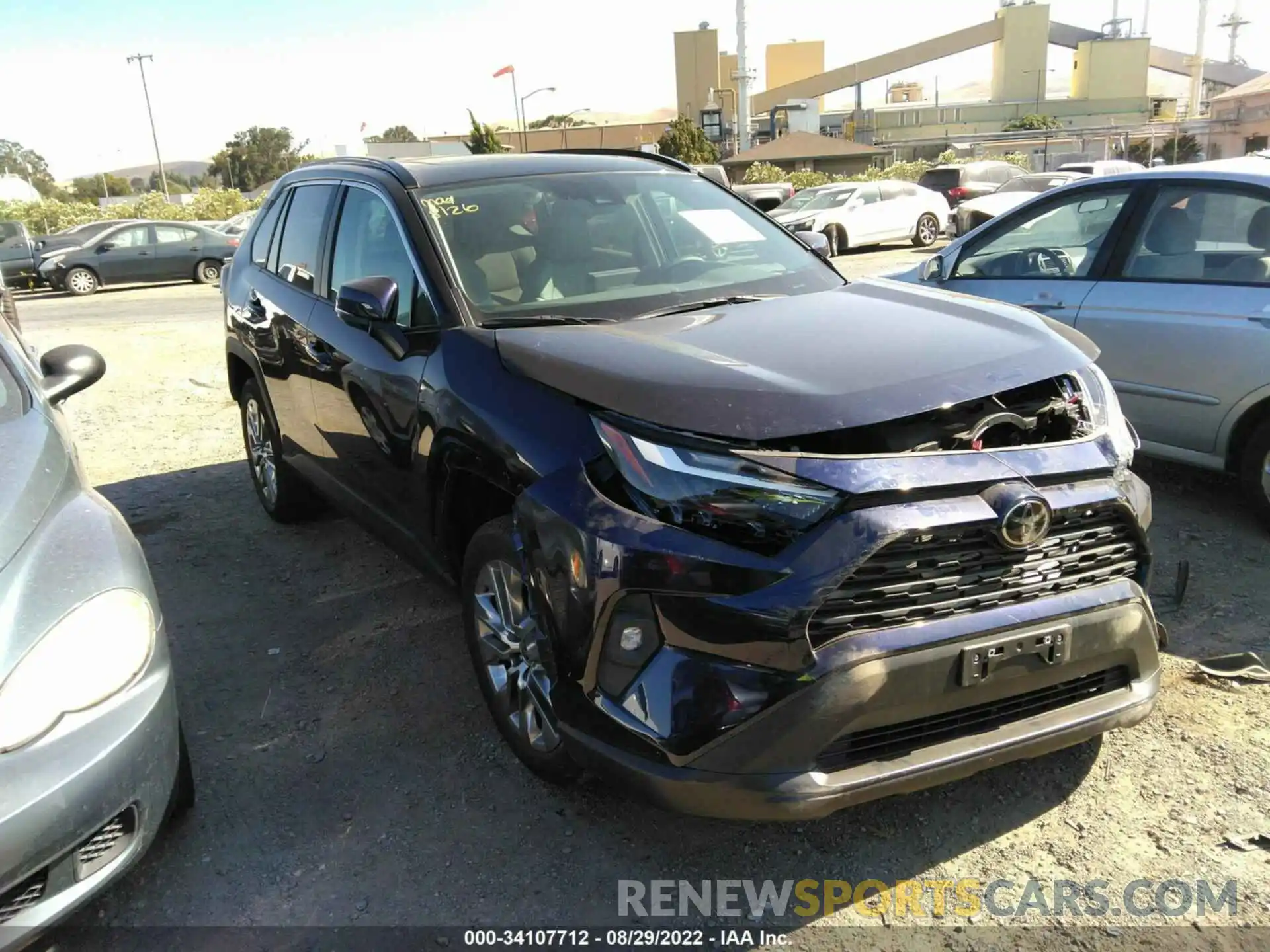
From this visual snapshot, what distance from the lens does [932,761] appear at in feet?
7.61

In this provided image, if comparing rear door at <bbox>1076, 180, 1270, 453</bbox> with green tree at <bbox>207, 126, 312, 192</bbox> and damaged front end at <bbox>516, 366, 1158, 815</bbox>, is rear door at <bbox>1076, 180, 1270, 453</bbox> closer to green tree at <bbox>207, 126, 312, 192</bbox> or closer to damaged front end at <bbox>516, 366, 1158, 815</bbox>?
damaged front end at <bbox>516, 366, 1158, 815</bbox>

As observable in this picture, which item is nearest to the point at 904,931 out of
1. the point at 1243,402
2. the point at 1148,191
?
the point at 1243,402

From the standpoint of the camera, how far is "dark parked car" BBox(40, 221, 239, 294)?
68.1ft

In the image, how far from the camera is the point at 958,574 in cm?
231

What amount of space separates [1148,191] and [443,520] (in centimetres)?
393

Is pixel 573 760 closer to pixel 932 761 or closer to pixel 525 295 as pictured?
pixel 932 761

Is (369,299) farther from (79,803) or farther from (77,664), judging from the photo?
(79,803)

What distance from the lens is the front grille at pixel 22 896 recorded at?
2.16 m

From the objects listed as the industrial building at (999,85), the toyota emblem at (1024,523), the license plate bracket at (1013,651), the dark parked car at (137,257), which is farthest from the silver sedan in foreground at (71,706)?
the industrial building at (999,85)

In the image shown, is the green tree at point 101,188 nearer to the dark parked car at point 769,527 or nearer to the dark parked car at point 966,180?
the dark parked car at point 966,180

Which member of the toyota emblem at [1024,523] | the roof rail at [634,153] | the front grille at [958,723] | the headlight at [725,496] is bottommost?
the front grille at [958,723]

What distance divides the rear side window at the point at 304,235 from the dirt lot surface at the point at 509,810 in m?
1.50

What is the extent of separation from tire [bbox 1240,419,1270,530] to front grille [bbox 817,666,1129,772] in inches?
96.1

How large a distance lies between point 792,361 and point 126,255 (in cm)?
2196
